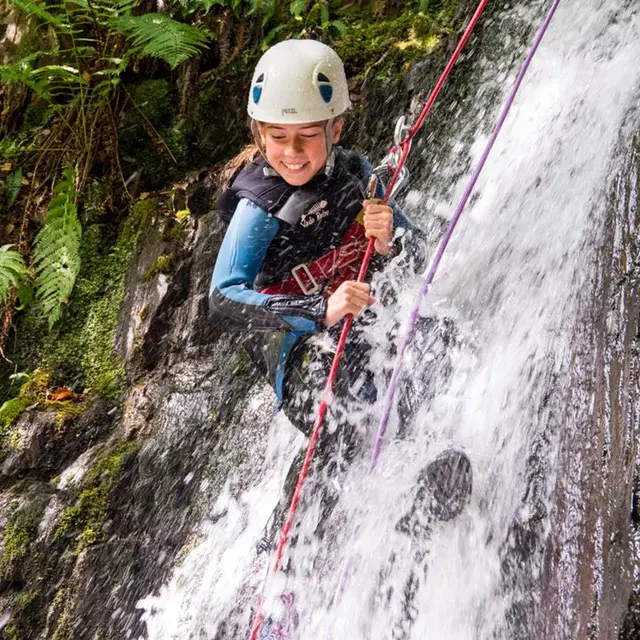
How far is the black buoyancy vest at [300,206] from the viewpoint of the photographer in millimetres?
2625

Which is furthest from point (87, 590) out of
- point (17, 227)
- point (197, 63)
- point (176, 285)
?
point (197, 63)

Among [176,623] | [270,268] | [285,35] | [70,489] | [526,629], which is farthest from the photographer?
[285,35]

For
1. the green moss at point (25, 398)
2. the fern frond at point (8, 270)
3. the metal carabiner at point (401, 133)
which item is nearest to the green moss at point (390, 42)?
the metal carabiner at point (401, 133)

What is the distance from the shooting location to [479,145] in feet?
13.4

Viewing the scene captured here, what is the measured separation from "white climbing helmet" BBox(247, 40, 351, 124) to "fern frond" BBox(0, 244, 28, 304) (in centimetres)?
283

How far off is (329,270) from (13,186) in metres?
3.77

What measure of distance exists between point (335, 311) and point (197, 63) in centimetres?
378

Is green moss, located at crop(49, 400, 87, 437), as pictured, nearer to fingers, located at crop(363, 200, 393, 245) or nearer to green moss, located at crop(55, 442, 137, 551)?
green moss, located at crop(55, 442, 137, 551)

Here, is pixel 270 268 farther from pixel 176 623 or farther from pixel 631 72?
pixel 631 72

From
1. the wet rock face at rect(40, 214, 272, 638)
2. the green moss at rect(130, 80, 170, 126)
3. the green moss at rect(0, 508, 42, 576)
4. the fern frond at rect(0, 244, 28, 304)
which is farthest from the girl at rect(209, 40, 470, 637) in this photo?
the green moss at rect(130, 80, 170, 126)

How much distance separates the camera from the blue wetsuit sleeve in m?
2.47

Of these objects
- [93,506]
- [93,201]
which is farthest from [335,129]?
[93,201]

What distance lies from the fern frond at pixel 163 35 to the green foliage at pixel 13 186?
146cm

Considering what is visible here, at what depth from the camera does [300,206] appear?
2.62m
